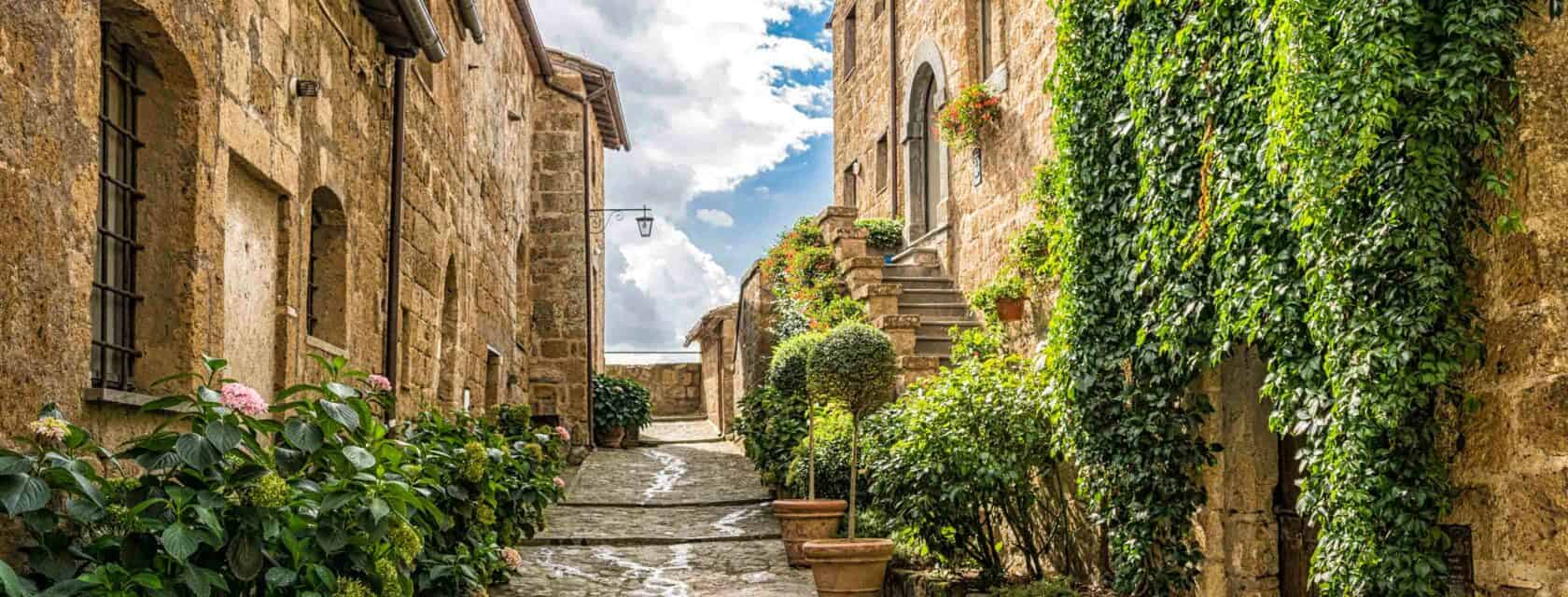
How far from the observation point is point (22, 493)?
10.3 feet

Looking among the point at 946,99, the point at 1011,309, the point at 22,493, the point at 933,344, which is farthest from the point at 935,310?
the point at 22,493

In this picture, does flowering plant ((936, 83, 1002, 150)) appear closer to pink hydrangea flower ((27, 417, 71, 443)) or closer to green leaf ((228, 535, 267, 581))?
green leaf ((228, 535, 267, 581))

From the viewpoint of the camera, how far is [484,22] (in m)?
12.9

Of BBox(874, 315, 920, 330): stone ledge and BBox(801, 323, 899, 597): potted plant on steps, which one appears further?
BBox(874, 315, 920, 330): stone ledge

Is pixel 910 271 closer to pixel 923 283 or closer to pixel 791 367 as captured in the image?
pixel 923 283

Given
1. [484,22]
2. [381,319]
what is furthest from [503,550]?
[484,22]

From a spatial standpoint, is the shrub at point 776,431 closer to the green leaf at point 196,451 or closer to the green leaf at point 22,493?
the green leaf at point 196,451

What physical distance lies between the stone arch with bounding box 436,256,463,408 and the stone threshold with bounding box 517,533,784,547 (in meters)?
1.57

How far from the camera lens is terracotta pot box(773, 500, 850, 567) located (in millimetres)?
9391

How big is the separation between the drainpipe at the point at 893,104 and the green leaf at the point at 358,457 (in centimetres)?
1111

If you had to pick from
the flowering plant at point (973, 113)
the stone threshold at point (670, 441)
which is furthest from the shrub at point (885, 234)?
the stone threshold at point (670, 441)

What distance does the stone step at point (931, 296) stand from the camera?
11805 millimetres

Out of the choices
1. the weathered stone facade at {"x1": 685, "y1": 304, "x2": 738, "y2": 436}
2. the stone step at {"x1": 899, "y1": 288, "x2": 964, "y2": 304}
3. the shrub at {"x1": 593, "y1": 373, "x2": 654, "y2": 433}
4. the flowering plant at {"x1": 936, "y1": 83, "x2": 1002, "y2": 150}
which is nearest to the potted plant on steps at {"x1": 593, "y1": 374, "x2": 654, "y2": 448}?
the shrub at {"x1": 593, "y1": 373, "x2": 654, "y2": 433}

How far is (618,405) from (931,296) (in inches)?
317
